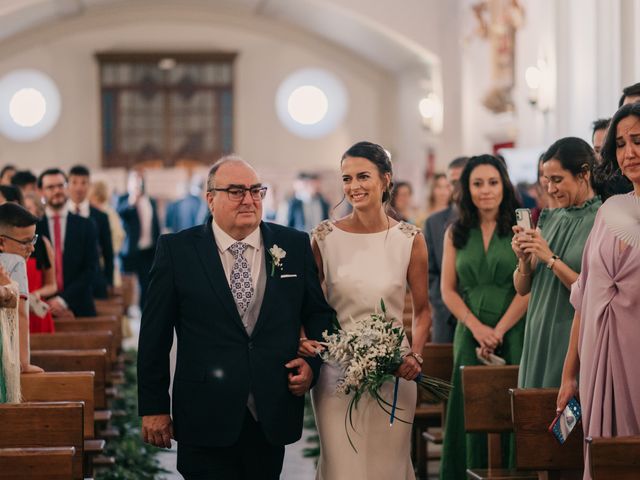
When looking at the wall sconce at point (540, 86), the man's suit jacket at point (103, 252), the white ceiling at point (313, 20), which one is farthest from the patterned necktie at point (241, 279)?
the white ceiling at point (313, 20)

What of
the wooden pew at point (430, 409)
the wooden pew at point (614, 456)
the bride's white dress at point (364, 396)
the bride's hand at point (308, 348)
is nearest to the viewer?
the wooden pew at point (614, 456)

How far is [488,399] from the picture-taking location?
17.9ft

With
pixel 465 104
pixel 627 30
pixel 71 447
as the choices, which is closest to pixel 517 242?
pixel 71 447

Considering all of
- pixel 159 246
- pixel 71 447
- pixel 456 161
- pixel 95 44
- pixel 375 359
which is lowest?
pixel 71 447

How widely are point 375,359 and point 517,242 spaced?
0.95m

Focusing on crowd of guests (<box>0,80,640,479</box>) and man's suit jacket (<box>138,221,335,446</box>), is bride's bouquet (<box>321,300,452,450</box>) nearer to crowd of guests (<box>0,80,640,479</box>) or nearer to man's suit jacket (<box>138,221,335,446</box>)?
man's suit jacket (<box>138,221,335,446</box>)

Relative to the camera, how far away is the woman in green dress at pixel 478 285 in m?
6.09

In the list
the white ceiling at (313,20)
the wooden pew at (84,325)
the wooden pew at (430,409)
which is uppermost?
the white ceiling at (313,20)

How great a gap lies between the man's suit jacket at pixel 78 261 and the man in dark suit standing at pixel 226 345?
424cm

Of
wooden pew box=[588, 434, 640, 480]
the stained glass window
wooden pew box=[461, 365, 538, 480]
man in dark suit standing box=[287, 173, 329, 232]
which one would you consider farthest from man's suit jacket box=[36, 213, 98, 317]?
the stained glass window

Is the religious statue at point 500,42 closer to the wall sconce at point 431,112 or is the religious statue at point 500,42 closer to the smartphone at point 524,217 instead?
the wall sconce at point 431,112

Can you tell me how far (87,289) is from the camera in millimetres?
8727

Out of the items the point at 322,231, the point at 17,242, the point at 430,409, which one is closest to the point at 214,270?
the point at 322,231

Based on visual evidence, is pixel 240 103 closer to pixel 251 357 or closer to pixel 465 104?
pixel 465 104
